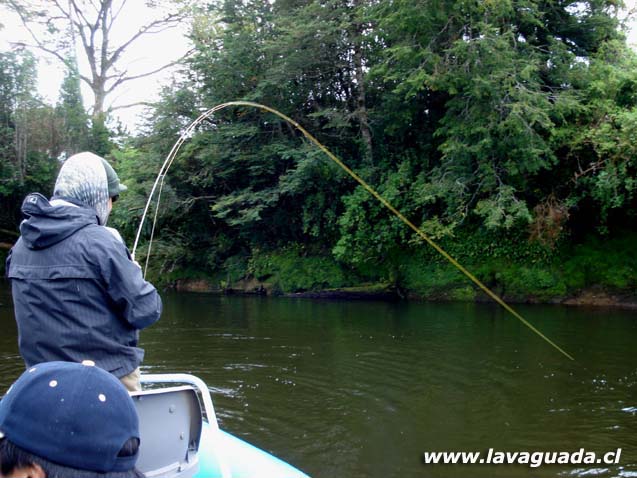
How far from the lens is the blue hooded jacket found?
2010mm

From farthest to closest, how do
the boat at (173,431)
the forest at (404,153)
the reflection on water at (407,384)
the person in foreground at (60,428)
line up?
the forest at (404,153) → the reflection on water at (407,384) → the boat at (173,431) → the person in foreground at (60,428)

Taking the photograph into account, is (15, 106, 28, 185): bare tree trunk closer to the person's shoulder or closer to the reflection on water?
the reflection on water

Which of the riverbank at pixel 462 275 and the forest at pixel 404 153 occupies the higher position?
the forest at pixel 404 153

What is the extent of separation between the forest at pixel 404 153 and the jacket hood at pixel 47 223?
1138 centimetres

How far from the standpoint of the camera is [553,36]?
14922 mm

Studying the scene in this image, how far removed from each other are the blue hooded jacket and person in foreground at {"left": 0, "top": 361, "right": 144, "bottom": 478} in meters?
1.03

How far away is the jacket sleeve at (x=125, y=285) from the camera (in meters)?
2.02

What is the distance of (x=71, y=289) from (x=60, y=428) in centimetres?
112

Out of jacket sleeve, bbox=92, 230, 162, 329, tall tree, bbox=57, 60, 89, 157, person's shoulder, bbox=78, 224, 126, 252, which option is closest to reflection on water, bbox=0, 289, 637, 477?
jacket sleeve, bbox=92, 230, 162, 329

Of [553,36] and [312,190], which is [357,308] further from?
[553,36]

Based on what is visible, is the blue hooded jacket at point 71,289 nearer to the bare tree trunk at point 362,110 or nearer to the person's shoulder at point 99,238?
the person's shoulder at point 99,238

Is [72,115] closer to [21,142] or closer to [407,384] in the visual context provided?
[21,142]

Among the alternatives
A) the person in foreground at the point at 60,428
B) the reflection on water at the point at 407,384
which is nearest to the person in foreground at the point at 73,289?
the person in foreground at the point at 60,428

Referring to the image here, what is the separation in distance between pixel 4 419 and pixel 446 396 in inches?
209
